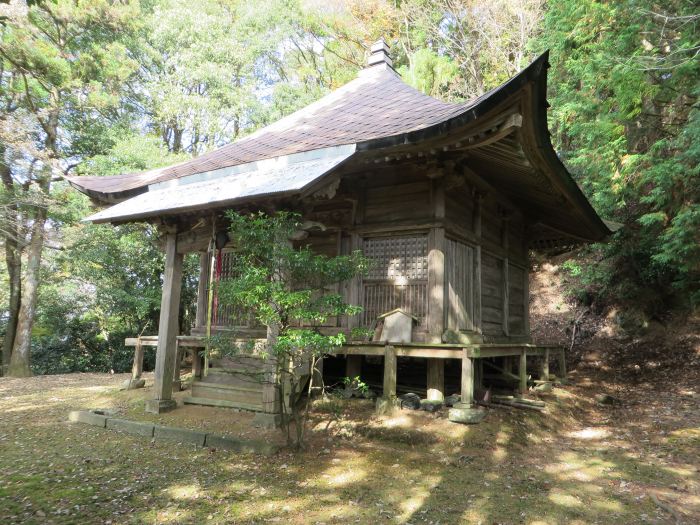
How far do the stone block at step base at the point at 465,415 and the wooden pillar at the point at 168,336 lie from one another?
4588 mm

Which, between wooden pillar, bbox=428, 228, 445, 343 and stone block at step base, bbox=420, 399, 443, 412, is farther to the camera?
wooden pillar, bbox=428, 228, 445, 343

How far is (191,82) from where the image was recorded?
19.2 meters

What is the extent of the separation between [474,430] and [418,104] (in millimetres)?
5364

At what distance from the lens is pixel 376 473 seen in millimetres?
4973

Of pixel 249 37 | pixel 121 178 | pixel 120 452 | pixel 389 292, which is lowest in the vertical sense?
pixel 120 452

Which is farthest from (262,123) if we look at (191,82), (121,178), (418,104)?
(418,104)

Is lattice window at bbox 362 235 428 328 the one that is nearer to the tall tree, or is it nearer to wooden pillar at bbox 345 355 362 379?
wooden pillar at bbox 345 355 362 379

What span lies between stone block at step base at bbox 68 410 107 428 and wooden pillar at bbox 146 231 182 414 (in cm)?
70

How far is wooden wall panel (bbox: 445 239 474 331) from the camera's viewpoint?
743 cm

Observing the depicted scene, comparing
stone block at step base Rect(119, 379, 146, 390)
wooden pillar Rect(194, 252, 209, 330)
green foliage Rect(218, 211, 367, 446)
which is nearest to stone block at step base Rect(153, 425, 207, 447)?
green foliage Rect(218, 211, 367, 446)

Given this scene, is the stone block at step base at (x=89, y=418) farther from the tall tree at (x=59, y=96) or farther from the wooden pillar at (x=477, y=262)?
the tall tree at (x=59, y=96)

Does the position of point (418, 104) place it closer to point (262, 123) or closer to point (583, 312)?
point (583, 312)

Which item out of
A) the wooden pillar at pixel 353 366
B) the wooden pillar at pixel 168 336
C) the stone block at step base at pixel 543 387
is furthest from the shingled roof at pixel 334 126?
the stone block at step base at pixel 543 387

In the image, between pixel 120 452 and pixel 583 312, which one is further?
pixel 583 312
